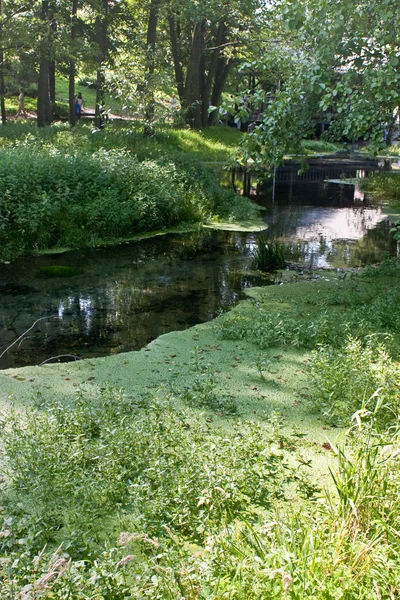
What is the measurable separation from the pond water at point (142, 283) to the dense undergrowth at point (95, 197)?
511 millimetres

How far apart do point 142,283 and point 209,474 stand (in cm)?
591

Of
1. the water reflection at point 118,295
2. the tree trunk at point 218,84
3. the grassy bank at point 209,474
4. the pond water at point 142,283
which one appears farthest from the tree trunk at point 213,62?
the grassy bank at point 209,474

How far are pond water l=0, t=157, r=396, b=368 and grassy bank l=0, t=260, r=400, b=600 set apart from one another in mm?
960

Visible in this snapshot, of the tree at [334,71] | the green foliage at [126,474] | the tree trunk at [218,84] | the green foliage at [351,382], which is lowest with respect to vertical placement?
the green foliage at [126,474]

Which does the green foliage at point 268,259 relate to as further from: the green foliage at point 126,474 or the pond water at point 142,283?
the green foliage at point 126,474

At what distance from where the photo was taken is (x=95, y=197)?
11070 mm

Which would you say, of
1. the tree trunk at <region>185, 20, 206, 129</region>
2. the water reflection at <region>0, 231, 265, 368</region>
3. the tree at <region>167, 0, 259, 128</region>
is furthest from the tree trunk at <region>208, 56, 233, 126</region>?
the water reflection at <region>0, 231, 265, 368</region>

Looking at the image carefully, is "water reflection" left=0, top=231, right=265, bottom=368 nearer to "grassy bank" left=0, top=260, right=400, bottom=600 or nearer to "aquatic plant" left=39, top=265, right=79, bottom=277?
"aquatic plant" left=39, top=265, right=79, bottom=277

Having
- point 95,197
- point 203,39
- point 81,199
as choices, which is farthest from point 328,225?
point 203,39

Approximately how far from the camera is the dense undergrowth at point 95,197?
1005 cm

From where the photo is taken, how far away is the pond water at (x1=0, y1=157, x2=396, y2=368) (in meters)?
6.54

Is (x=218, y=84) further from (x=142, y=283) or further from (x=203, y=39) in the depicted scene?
(x=142, y=283)

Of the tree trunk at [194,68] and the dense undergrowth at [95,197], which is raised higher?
the tree trunk at [194,68]

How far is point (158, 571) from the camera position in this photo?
2354mm
